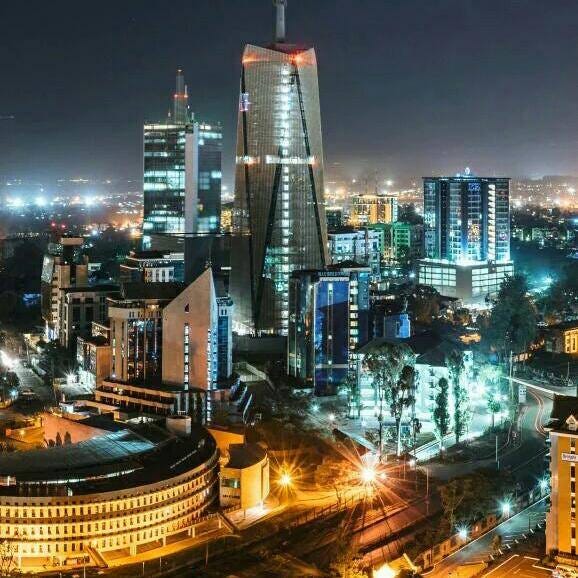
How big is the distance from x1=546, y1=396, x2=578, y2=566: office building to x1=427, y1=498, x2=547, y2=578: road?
0.91 meters

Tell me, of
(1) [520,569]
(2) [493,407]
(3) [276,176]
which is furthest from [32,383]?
(1) [520,569]

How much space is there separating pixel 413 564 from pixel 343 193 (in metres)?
87.1

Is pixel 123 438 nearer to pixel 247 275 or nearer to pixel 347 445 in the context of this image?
pixel 347 445

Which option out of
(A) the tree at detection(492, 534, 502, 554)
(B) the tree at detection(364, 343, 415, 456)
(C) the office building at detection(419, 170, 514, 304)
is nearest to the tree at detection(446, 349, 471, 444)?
(B) the tree at detection(364, 343, 415, 456)

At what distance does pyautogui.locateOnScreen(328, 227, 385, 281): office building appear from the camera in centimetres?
4569

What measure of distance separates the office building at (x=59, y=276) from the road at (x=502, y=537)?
62.1 feet

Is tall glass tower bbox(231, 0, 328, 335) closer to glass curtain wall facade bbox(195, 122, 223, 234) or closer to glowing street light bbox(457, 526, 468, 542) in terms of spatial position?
glass curtain wall facade bbox(195, 122, 223, 234)

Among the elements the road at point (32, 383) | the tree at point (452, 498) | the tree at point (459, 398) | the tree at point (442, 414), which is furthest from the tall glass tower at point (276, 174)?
the tree at point (452, 498)

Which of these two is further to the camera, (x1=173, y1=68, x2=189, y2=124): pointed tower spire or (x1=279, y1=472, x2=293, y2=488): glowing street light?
(x1=173, y1=68, x2=189, y2=124): pointed tower spire

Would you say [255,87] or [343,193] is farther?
[343,193]

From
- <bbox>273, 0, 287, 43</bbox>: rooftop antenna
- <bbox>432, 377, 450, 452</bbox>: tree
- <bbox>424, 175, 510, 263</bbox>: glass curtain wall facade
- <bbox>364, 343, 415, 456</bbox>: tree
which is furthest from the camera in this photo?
<bbox>424, 175, 510, 263</bbox>: glass curtain wall facade

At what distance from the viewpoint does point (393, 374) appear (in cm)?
2405

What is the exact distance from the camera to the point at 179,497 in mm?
18156

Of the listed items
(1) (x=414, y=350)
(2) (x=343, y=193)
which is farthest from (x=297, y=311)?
(2) (x=343, y=193)
